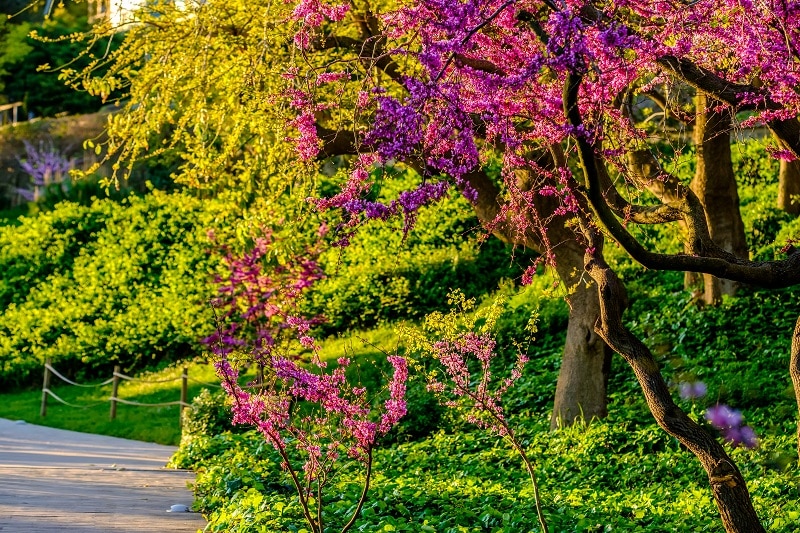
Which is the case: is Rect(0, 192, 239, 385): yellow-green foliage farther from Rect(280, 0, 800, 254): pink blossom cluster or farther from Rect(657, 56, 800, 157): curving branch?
Rect(657, 56, 800, 157): curving branch

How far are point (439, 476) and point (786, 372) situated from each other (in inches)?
178

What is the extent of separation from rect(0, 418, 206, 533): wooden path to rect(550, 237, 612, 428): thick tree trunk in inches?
174

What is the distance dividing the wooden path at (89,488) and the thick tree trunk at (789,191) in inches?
392

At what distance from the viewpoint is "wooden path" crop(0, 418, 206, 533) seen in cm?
807

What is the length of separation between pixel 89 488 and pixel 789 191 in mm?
11353

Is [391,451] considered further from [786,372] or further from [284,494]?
[786,372]

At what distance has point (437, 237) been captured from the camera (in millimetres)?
20719

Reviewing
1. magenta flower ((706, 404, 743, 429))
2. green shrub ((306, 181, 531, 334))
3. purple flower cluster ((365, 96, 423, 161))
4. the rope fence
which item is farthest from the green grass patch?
purple flower cluster ((365, 96, 423, 161))

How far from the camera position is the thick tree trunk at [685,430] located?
614 centimetres

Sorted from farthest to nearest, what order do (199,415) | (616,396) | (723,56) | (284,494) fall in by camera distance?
(199,415)
(616,396)
(284,494)
(723,56)

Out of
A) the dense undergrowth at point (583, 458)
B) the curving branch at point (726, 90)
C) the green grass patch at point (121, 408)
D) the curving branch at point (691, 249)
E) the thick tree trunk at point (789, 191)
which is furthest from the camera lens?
the green grass patch at point (121, 408)

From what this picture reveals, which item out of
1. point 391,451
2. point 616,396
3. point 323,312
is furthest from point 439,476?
point 323,312

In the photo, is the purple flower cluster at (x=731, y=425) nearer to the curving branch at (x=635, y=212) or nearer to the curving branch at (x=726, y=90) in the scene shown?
the curving branch at (x=635, y=212)

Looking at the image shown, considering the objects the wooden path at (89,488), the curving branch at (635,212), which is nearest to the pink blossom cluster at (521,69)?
the curving branch at (635,212)
